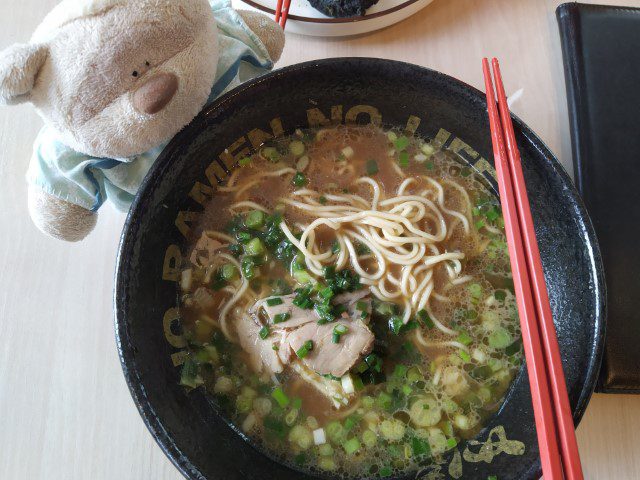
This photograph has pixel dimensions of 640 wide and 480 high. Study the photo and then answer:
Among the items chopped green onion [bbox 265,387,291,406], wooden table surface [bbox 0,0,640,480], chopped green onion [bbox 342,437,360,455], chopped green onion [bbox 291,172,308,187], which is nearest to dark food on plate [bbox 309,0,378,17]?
wooden table surface [bbox 0,0,640,480]

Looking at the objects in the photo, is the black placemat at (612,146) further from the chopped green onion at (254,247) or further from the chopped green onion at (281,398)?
the chopped green onion at (254,247)

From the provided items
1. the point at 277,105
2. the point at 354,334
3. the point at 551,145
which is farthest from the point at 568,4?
the point at 354,334

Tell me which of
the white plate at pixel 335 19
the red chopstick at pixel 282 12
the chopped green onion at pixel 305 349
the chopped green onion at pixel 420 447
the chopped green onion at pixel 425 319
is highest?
the red chopstick at pixel 282 12

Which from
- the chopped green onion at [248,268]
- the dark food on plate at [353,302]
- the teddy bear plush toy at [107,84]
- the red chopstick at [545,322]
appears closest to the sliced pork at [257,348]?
the dark food on plate at [353,302]

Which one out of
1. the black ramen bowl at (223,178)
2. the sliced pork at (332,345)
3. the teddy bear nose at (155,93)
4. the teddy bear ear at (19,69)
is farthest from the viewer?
the sliced pork at (332,345)

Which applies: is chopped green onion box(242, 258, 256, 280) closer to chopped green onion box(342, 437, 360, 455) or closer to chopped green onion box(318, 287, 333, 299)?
chopped green onion box(318, 287, 333, 299)

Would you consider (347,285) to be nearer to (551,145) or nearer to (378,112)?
(378,112)
